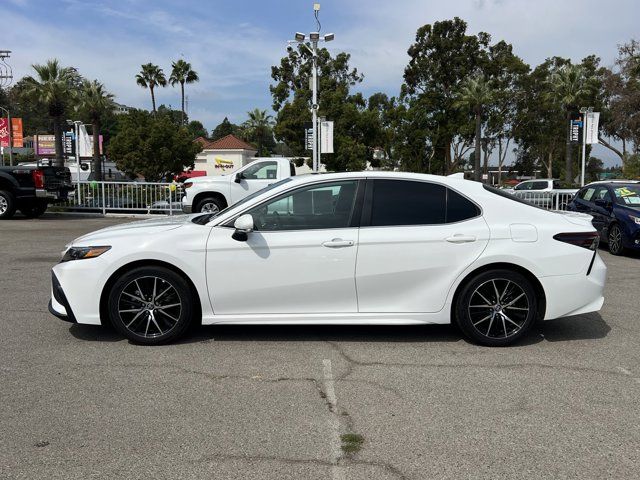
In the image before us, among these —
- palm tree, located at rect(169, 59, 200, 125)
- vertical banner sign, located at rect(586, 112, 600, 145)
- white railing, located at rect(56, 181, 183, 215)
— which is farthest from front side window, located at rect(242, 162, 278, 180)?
palm tree, located at rect(169, 59, 200, 125)

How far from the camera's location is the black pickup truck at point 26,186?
1609 cm

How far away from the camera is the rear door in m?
4.99

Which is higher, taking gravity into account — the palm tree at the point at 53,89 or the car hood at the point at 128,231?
the palm tree at the point at 53,89

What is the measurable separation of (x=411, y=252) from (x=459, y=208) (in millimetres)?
648

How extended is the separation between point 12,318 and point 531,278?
5.35m

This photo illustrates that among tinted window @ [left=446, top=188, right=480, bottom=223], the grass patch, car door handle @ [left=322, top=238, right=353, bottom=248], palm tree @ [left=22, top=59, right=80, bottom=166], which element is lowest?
the grass patch

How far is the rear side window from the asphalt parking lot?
3.86ft

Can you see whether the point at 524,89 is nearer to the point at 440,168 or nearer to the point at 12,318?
A: the point at 440,168

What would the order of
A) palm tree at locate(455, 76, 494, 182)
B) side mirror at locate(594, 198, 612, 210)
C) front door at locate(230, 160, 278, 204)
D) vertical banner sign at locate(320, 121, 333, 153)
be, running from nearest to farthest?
side mirror at locate(594, 198, 612, 210)
front door at locate(230, 160, 278, 204)
vertical banner sign at locate(320, 121, 333, 153)
palm tree at locate(455, 76, 494, 182)

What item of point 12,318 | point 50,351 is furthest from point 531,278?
point 12,318

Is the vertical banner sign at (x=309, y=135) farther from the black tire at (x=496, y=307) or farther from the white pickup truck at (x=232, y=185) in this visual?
the black tire at (x=496, y=307)

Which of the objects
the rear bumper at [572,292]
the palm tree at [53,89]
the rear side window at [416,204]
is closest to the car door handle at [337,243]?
the rear side window at [416,204]

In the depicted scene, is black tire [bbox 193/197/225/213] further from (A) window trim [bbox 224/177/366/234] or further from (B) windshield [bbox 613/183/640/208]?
(A) window trim [bbox 224/177/366/234]

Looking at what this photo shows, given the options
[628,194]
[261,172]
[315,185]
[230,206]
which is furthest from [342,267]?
[261,172]
